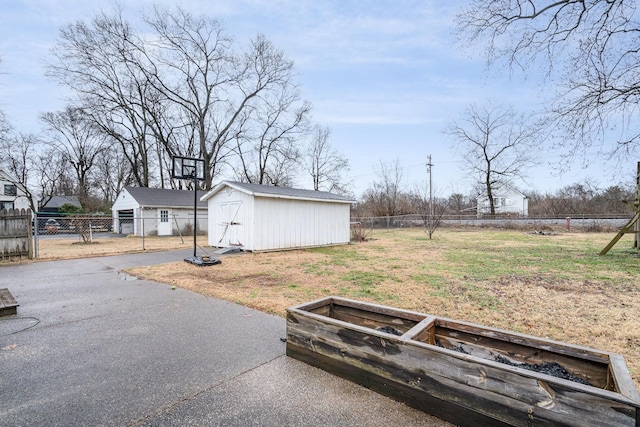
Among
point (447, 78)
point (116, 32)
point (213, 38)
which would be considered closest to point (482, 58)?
point (447, 78)

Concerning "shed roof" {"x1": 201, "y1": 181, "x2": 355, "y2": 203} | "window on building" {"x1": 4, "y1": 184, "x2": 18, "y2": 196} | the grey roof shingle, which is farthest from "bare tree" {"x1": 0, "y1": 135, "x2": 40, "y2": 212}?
the grey roof shingle

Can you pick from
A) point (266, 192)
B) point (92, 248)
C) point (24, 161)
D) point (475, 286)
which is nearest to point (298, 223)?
point (266, 192)

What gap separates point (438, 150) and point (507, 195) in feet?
35.6

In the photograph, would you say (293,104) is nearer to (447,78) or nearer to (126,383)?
(447,78)

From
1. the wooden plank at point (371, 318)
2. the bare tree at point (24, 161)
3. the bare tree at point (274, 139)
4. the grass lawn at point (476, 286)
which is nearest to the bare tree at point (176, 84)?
Result: the bare tree at point (274, 139)

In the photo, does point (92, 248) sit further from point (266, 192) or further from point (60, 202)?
point (60, 202)

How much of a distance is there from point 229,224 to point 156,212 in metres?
11.1

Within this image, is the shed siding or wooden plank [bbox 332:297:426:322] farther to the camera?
the shed siding

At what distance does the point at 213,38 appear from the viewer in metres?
21.6

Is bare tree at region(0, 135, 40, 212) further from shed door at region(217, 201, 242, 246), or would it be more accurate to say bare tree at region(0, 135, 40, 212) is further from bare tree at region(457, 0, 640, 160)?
bare tree at region(457, 0, 640, 160)

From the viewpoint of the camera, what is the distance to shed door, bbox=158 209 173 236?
2059 centimetres

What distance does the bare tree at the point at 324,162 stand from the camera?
31.7m

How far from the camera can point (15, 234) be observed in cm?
891

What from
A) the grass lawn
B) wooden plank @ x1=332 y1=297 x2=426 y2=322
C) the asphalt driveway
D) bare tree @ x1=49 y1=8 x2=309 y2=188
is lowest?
the grass lawn
